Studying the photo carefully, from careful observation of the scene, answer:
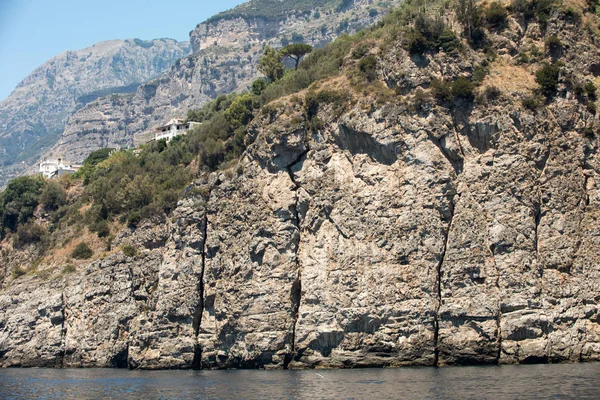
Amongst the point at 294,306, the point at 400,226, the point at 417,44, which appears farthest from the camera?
the point at 417,44

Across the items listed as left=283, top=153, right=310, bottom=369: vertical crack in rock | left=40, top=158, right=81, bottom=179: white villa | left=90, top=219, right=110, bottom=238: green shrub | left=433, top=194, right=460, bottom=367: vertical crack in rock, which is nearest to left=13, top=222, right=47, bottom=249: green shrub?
left=90, top=219, right=110, bottom=238: green shrub

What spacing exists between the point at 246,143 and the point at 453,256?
837 inches

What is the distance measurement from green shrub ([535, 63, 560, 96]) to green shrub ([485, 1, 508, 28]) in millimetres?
5634

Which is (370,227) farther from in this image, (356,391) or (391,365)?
(356,391)

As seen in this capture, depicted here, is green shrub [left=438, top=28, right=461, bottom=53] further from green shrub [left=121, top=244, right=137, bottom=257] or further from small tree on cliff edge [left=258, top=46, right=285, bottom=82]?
small tree on cliff edge [left=258, top=46, right=285, bottom=82]

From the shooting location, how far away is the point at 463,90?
163 feet

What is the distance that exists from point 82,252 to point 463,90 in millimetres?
37068

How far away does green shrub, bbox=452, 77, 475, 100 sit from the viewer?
49812 mm

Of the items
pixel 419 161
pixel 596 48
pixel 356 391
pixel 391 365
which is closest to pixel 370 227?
pixel 419 161

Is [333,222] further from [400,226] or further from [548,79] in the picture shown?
[548,79]

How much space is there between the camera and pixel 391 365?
45.8 metres

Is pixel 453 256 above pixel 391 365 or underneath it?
above

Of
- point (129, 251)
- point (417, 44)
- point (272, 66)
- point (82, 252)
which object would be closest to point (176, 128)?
point (272, 66)

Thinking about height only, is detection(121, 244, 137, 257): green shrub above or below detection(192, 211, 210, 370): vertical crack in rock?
above
